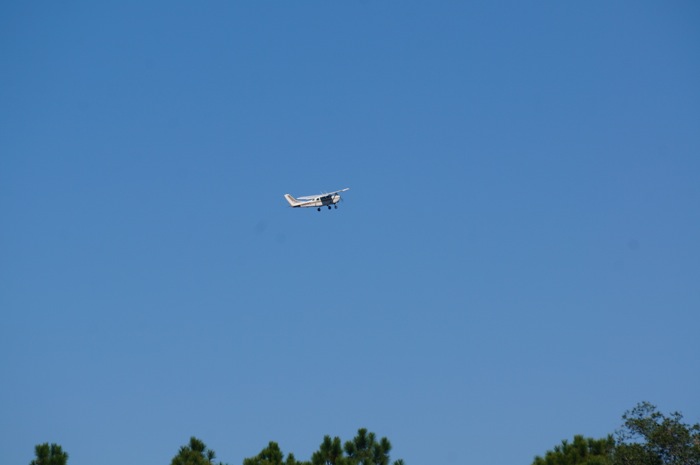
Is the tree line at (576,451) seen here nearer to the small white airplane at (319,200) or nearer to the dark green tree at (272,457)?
the dark green tree at (272,457)

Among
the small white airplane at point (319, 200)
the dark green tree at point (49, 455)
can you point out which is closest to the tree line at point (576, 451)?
the dark green tree at point (49, 455)

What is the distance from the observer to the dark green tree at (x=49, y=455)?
7575cm

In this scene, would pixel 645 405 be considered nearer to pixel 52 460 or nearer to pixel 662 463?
pixel 662 463

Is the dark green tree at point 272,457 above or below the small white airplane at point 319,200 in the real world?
below

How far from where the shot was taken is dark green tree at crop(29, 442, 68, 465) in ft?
249

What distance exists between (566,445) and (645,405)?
15.4 meters

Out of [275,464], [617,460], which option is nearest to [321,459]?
[275,464]

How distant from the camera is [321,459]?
8362 cm

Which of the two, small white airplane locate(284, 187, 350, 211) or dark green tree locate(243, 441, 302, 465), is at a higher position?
small white airplane locate(284, 187, 350, 211)

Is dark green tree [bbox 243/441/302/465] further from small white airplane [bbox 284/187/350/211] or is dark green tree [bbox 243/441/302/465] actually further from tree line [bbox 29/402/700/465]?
small white airplane [bbox 284/187/350/211]

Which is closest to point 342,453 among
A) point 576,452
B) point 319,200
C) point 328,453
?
point 328,453

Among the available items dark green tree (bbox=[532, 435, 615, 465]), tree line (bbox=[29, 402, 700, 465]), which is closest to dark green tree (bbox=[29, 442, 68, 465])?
tree line (bbox=[29, 402, 700, 465])

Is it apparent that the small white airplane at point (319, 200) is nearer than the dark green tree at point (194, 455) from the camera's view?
No

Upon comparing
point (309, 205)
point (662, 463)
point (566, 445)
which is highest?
point (309, 205)
